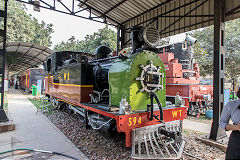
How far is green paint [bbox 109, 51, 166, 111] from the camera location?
3166mm

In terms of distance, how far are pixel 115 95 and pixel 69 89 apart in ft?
7.73

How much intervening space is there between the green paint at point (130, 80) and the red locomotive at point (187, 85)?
3.02 m

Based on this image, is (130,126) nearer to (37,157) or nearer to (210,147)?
(37,157)

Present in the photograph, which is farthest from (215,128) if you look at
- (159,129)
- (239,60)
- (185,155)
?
(239,60)

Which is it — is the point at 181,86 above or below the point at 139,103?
above

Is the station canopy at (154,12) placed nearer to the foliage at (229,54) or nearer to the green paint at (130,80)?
the green paint at (130,80)

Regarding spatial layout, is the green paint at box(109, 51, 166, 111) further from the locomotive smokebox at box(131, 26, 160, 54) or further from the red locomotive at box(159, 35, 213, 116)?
the red locomotive at box(159, 35, 213, 116)

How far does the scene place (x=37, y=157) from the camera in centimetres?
307

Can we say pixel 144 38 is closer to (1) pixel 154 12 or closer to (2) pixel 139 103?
(2) pixel 139 103

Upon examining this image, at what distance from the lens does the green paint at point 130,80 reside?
3166 millimetres

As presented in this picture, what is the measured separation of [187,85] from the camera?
6.89 metres

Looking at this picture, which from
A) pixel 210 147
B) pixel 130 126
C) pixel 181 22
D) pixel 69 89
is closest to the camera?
pixel 130 126

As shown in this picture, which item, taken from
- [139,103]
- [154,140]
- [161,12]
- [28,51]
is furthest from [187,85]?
[28,51]

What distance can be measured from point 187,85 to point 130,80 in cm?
464
